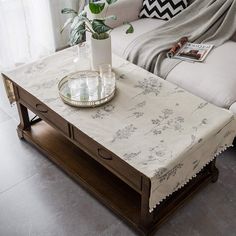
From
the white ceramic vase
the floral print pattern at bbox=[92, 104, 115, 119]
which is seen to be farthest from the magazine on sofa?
the floral print pattern at bbox=[92, 104, 115, 119]

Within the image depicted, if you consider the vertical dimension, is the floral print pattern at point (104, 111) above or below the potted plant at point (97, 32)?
below

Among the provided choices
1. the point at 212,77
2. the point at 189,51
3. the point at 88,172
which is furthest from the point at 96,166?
the point at 189,51

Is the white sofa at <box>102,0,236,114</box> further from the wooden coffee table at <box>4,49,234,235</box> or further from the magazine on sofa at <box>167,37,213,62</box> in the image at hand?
the wooden coffee table at <box>4,49,234,235</box>

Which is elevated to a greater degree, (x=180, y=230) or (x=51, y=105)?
(x=51, y=105)

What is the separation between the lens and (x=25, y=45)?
2842 millimetres

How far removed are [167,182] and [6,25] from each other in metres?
1.91

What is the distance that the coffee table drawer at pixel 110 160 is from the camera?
1.33 metres

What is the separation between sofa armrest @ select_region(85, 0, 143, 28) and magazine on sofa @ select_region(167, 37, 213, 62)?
1.69 ft

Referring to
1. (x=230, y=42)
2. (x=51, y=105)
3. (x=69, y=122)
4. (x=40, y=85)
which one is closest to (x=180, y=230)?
(x=69, y=122)

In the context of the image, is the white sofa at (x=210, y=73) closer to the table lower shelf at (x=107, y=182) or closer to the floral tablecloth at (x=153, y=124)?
the floral tablecloth at (x=153, y=124)

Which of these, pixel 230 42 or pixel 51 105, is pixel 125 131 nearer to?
pixel 51 105

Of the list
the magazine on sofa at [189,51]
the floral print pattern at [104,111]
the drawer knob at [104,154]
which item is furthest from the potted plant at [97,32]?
the drawer knob at [104,154]

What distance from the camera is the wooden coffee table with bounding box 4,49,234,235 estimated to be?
1.40 metres

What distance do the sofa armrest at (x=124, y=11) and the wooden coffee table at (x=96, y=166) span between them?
1.93 feet
